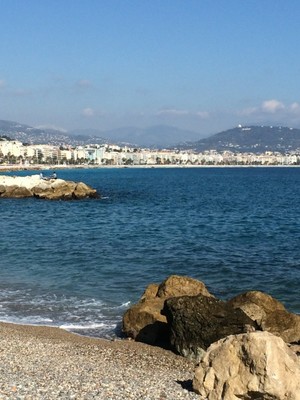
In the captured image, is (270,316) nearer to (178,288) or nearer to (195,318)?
(195,318)

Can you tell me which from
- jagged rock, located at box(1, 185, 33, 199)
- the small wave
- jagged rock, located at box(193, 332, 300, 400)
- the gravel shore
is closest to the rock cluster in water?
jagged rock, located at box(193, 332, 300, 400)

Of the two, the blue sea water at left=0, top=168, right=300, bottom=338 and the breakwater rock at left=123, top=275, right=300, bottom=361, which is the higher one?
the breakwater rock at left=123, top=275, right=300, bottom=361

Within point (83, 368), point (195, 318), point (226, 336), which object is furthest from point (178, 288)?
point (83, 368)

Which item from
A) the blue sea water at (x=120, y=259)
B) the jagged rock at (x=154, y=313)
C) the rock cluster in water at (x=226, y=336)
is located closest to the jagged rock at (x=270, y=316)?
the rock cluster in water at (x=226, y=336)

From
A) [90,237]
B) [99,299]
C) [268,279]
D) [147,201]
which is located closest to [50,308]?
[99,299]

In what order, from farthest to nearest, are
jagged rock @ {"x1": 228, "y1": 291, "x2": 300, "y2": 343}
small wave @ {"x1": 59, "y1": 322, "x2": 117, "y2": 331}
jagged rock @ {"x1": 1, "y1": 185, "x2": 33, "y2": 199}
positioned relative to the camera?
jagged rock @ {"x1": 1, "y1": 185, "x2": 33, "y2": 199}
small wave @ {"x1": 59, "y1": 322, "x2": 117, "y2": 331}
jagged rock @ {"x1": 228, "y1": 291, "x2": 300, "y2": 343}

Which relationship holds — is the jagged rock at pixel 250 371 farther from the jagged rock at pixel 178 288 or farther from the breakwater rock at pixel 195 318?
the jagged rock at pixel 178 288

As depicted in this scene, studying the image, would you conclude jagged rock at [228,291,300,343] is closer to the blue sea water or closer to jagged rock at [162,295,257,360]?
jagged rock at [162,295,257,360]

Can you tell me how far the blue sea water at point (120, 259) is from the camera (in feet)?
58.1

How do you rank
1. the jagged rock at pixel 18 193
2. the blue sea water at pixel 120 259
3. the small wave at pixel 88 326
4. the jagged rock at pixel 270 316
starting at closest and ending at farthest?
1. the jagged rock at pixel 270 316
2. the small wave at pixel 88 326
3. the blue sea water at pixel 120 259
4. the jagged rock at pixel 18 193

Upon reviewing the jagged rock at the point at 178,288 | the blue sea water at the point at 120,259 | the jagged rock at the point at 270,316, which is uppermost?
the jagged rock at the point at 178,288

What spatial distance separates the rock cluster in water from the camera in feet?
29.8

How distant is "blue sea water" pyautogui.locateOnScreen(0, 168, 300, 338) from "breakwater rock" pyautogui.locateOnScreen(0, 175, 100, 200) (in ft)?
57.1

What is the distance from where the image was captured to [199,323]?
13062 mm
